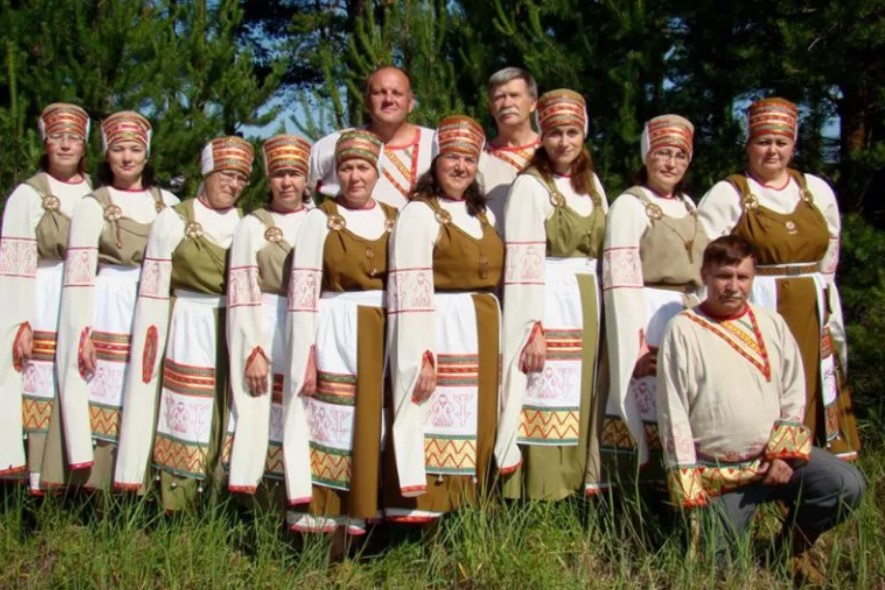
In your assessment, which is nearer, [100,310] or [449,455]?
[449,455]

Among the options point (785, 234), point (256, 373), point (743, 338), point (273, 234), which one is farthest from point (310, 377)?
point (785, 234)

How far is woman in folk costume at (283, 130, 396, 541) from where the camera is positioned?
4270 millimetres

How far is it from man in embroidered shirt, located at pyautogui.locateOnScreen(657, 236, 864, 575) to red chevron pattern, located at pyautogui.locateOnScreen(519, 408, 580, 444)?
58 centimetres

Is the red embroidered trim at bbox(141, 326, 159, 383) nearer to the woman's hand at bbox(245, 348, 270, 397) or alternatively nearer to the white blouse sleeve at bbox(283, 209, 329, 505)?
the woman's hand at bbox(245, 348, 270, 397)

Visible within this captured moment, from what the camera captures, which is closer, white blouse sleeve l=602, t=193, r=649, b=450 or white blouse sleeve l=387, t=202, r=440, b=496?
white blouse sleeve l=387, t=202, r=440, b=496

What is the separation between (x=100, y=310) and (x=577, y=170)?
7.09ft

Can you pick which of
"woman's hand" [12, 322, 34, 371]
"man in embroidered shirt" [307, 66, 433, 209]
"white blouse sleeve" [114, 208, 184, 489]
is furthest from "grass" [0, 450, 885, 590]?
"man in embroidered shirt" [307, 66, 433, 209]

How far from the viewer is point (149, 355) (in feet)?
15.6

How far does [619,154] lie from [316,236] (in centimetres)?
206

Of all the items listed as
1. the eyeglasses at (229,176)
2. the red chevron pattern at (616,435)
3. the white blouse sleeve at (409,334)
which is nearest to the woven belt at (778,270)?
the red chevron pattern at (616,435)

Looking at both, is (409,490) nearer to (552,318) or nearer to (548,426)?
(548,426)

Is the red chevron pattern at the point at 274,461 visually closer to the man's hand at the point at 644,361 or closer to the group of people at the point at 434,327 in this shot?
the group of people at the point at 434,327

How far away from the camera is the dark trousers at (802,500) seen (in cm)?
392

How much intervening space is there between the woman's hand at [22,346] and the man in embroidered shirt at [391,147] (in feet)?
4.67
